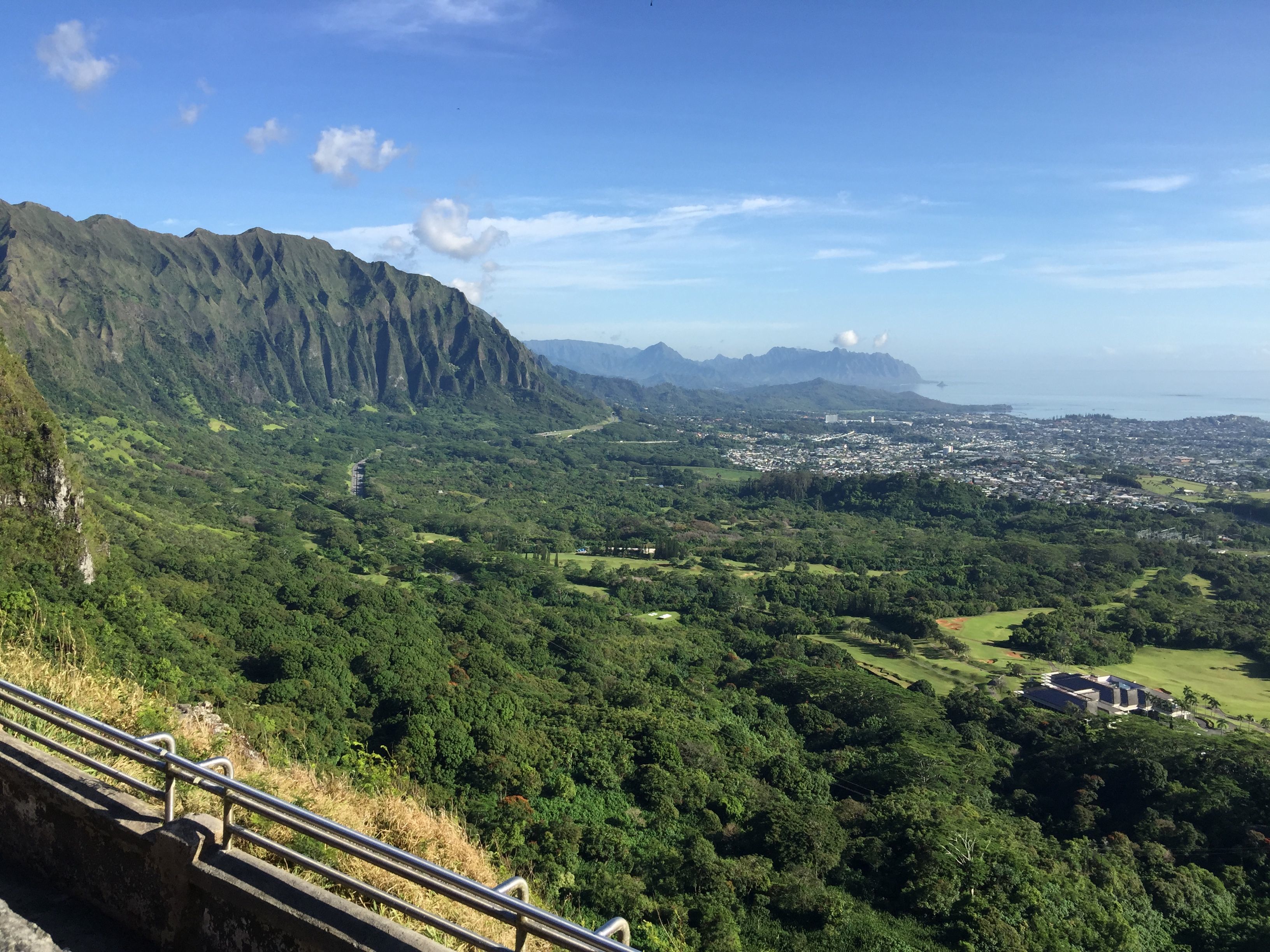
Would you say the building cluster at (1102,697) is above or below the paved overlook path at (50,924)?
below

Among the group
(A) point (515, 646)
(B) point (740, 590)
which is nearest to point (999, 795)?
(A) point (515, 646)

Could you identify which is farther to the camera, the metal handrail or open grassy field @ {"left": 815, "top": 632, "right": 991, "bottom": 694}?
open grassy field @ {"left": 815, "top": 632, "right": 991, "bottom": 694}

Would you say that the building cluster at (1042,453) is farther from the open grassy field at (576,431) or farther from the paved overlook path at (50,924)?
the paved overlook path at (50,924)

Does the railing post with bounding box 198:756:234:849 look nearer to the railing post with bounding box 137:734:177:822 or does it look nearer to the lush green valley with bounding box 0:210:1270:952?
the railing post with bounding box 137:734:177:822

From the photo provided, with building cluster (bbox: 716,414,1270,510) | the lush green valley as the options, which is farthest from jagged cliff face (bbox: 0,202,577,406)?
building cluster (bbox: 716,414,1270,510)

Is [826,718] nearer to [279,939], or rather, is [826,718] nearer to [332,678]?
[332,678]

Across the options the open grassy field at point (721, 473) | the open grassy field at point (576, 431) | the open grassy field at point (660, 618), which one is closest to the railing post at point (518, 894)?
the open grassy field at point (660, 618)

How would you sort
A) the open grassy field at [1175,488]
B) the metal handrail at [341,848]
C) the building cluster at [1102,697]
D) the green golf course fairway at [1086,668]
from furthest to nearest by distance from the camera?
1. the open grassy field at [1175,488]
2. the green golf course fairway at [1086,668]
3. the building cluster at [1102,697]
4. the metal handrail at [341,848]
